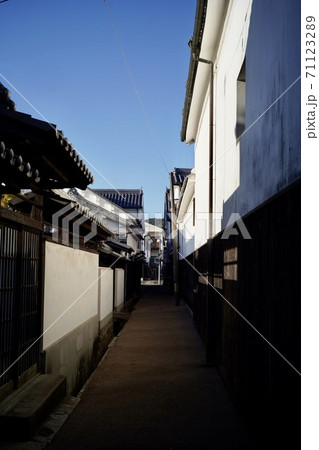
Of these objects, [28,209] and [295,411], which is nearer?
[295,411]

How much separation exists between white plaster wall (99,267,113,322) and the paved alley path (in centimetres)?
479

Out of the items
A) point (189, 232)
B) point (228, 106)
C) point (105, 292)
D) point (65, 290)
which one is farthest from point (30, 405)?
point (189, 232)

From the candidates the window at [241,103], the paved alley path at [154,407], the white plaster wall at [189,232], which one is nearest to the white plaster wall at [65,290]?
the paved alley path at [154,407]

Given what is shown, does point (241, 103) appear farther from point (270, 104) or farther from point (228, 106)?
point (270, 104)

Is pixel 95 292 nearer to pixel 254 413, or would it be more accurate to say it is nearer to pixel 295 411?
pixel 254 413

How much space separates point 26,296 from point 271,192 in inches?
188

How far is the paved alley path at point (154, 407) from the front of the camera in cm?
518

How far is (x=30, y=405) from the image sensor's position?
5730 millimetres

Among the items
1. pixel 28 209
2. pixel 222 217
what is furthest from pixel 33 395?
pixel 222 217

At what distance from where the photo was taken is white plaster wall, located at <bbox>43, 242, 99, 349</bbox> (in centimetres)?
835

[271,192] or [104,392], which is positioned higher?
[271,192]

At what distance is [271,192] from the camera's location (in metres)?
4.98

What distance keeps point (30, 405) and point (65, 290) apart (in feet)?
14.2
